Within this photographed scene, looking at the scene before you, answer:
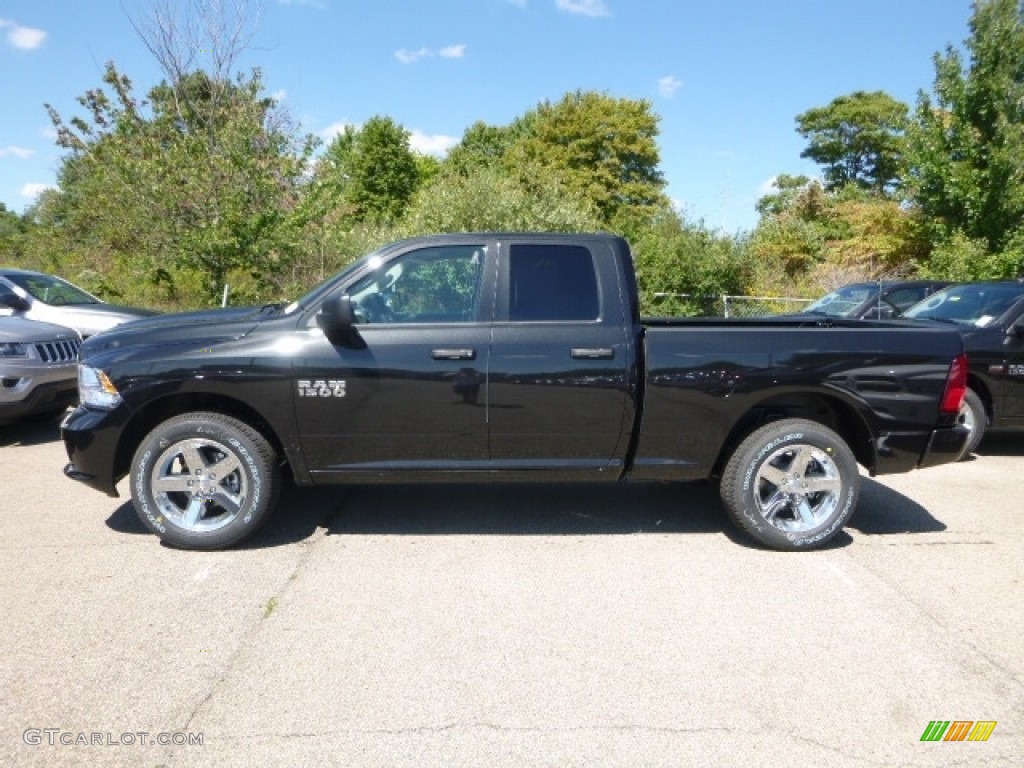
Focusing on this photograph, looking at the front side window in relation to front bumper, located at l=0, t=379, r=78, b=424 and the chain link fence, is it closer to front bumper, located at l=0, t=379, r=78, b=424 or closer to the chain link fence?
front bumper, located at l=0, t=379, r=78, b=424

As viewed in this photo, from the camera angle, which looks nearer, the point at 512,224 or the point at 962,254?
the point at 512,224

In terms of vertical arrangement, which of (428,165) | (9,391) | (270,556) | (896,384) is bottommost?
(270,556)

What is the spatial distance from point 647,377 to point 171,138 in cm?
1302

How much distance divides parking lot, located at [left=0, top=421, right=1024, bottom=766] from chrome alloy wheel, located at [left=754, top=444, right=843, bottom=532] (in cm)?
26

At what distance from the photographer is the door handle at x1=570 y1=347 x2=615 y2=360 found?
4160mm

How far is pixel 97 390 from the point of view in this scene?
426 cm

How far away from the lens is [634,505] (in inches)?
206

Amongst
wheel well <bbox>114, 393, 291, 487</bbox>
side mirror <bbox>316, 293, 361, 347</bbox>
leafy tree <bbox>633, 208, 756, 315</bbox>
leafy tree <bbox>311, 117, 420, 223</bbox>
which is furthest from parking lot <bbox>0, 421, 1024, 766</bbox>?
leafy tree <bbox>311, 117, 420, 223</bbox>

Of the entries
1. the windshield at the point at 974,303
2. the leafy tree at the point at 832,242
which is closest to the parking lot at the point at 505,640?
the windshield at the point at 974,303

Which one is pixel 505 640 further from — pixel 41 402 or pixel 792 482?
pixel 41 402

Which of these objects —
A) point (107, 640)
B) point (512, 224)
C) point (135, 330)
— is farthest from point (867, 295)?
point (107, 640)

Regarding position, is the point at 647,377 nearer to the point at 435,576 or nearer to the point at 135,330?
the point at 435,576

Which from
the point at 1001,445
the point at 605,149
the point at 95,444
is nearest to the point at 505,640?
the point at 95,444

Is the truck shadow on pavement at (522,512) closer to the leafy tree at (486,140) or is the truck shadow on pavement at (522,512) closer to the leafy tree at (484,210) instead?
the leafy tree at (484,210)
